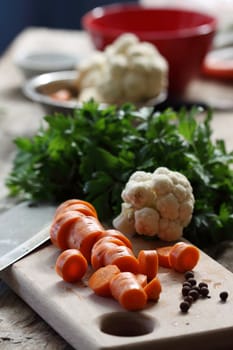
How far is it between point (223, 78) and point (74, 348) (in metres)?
1.67

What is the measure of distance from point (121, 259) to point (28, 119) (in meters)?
1.17

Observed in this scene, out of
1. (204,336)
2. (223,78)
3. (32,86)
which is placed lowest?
(223,78)

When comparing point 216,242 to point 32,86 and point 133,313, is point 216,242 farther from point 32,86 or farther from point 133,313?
point 32,86

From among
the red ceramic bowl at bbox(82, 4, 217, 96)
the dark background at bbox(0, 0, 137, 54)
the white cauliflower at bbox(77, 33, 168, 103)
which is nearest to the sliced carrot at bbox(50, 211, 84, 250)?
the white cauliflower at bbox(77, 33, 168, 103)

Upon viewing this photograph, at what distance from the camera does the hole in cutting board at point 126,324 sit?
1294 mm

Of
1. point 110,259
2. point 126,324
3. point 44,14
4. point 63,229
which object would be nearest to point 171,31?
point 63,229

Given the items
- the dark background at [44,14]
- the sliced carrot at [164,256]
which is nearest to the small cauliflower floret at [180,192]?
the sliced carrot at [164,256]

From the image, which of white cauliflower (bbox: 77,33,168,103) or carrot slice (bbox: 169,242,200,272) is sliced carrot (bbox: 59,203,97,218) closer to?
carrot slice (bbox: 169,242,200,272)

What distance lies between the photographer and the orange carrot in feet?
4.28

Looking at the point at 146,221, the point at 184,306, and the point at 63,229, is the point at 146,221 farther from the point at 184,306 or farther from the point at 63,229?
the point at 184,306

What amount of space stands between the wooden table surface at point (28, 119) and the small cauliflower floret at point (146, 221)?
15cm

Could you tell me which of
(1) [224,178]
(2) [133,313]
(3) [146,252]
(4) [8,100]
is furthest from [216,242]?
(4) [8,100]

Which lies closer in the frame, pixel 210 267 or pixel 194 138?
pixel 210 267

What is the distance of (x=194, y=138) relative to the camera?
1755 mm
